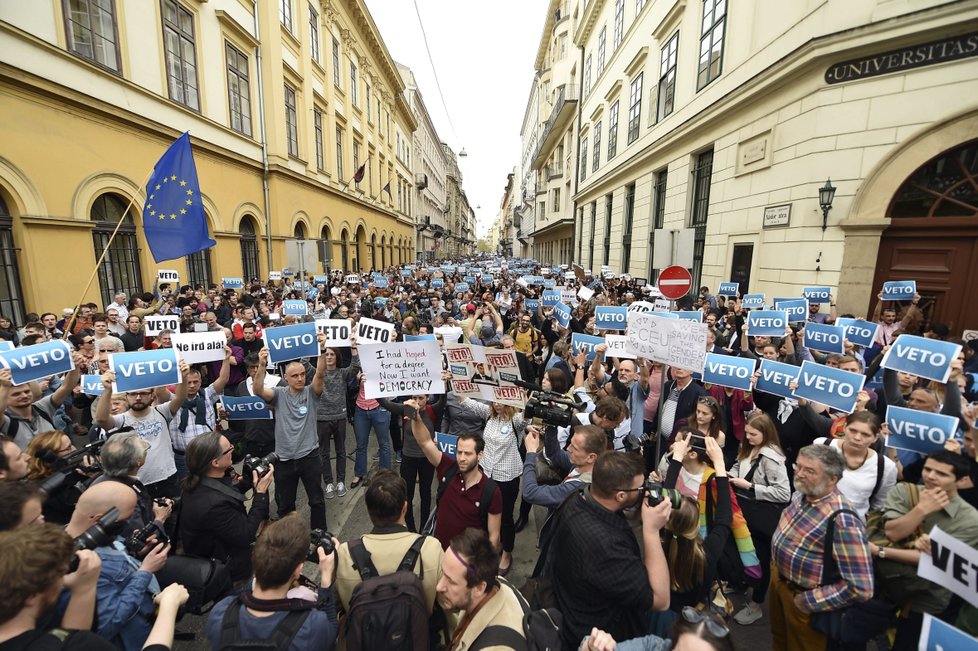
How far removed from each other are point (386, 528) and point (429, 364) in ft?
5.37

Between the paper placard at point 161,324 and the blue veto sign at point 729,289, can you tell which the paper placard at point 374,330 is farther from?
the blue veto sign at point 729,289

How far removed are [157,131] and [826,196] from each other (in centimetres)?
1696

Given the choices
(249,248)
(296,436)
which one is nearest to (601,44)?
(249,248)

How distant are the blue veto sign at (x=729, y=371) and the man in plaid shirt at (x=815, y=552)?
1863mm

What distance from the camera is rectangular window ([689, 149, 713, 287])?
14.4 meters

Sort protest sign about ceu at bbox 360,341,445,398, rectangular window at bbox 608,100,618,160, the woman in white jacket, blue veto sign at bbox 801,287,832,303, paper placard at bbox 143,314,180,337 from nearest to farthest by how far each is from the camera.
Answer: the woman in white jacket → protest sign about ceu at bbox 360,341,445,398 → paper placard at bbox 143,314,180,337 → blue veto sign at bbox 801,287,832,303 → rectangular window at bbox 608,100,618,160

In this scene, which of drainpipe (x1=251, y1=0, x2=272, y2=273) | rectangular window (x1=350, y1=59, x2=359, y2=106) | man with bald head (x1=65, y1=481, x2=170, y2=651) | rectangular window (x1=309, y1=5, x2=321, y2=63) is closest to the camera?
man with bald head (x1=65, y1=481, x2=170, y2=651)

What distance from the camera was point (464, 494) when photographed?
10.6ft

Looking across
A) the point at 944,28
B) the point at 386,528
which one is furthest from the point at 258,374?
the point at 944,28

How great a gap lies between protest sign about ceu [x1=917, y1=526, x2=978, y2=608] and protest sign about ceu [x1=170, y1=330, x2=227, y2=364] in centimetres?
559

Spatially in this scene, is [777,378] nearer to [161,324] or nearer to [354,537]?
[354,537]

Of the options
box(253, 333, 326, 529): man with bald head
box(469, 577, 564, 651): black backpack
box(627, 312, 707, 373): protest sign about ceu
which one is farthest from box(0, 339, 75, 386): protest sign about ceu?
box(627, 312, 707, 373): protest sign about ceu

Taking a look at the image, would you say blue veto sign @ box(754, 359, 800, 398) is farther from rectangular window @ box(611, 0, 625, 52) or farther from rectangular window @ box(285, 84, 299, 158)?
rectangular window @ box(611, 0, 625, 52)

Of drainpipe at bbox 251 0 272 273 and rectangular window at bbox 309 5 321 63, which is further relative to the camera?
rectangular window at bbox 309 5 321 63
